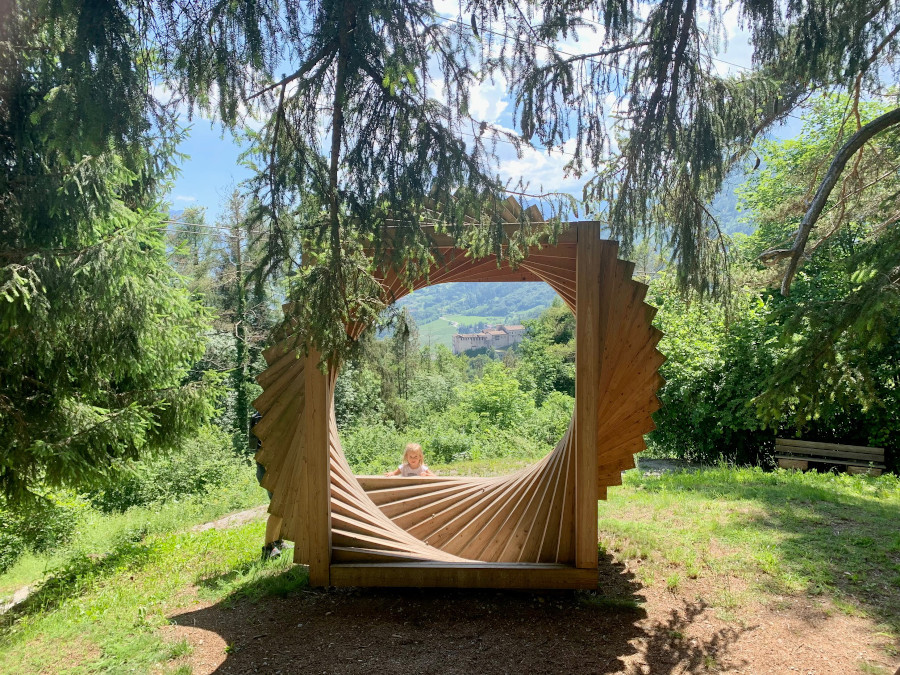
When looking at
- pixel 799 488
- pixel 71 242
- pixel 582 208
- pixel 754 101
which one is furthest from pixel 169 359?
pixel 799 488

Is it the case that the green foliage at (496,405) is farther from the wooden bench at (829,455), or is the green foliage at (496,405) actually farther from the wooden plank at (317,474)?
the wooden plank at (317,474)

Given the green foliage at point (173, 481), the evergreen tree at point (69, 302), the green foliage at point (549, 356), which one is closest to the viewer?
the evergreen tree at point (69, 302)

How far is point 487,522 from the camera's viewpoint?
581 centimetres

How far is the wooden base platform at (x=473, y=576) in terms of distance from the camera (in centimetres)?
440

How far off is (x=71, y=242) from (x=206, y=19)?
3259 millimetres

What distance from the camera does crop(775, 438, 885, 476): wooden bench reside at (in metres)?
9.05

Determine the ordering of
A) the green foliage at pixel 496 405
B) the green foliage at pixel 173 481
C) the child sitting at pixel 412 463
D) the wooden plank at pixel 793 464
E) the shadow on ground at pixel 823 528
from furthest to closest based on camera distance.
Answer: the green foliage at pixel 496 405 → the green foliage at pixel 173 481 → the wooden plank at pixel 793 464 → the child sitting at pixel 412 463 → the shadow on ground at pixel 823 528

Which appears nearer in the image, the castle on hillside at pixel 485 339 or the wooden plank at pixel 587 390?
the wooden plank at pixel 587 390

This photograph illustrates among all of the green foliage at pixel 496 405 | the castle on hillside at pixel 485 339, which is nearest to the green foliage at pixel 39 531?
the green foliage at pixel 496 405

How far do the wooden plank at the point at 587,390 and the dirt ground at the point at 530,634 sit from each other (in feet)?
1.74

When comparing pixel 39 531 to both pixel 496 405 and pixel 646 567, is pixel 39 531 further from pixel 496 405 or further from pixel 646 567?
pixel 496 405

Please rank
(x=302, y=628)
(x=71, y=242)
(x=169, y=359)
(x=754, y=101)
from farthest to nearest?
1. (x=169, y=359)
2. (x=71, y=242)
3. (x=754, y=101)
4. (x=302, y=628)

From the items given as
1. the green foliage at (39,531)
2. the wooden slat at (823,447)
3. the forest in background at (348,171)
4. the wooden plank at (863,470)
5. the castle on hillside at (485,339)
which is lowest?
the green foliage at (39,531)

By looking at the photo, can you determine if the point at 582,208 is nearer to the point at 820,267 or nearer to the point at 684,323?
the point at 684,323
